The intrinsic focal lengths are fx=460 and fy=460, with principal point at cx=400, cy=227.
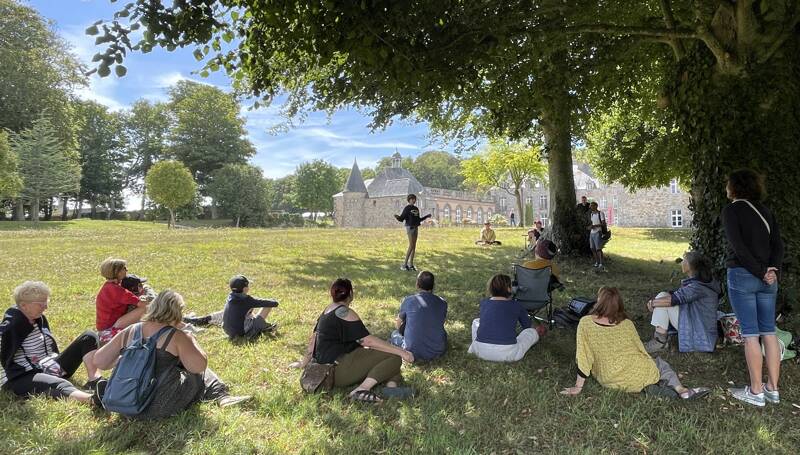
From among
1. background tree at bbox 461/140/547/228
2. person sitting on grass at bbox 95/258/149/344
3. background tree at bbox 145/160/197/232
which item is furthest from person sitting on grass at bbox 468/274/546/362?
background tree at bbox 145/160/197/232

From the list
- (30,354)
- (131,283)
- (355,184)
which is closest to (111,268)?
(131,283)

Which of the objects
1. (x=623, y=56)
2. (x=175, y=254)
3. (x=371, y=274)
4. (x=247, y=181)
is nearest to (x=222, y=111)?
(x=247, y=181)

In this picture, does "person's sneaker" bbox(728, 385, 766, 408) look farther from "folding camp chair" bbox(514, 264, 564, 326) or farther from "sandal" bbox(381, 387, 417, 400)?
"sandal" bbox(381, 387, 417, 400)

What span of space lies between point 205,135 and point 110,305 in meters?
60.3

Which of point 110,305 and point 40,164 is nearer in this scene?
point 110,305

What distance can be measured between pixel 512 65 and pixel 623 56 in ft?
6.57

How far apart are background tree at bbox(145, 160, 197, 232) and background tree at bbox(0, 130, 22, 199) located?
9.65 metres

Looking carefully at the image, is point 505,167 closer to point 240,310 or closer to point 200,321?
point 200,321

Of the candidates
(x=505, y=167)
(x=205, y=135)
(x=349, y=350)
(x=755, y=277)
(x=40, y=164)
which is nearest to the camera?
(x=755, y=277)

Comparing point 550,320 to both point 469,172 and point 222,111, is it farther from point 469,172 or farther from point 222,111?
point 222,111

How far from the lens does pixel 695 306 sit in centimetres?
535

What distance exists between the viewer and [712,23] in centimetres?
609

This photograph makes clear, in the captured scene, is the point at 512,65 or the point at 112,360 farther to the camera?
the point at 512,65

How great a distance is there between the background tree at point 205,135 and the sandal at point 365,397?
59246 mm
